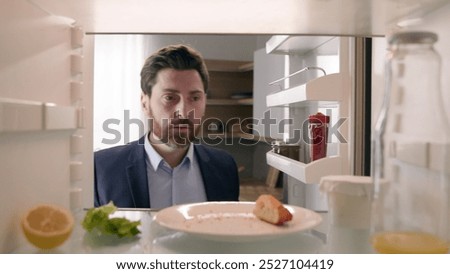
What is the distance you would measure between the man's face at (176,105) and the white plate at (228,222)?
0.48 ft

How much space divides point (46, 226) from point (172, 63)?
0.38m

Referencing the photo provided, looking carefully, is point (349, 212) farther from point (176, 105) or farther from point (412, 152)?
point (176, 105)

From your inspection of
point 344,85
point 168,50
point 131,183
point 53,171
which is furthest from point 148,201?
point 344,85

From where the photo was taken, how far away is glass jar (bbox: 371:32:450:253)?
0.59m

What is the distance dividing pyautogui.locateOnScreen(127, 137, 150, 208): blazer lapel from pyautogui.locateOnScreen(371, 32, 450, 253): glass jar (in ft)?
1.40

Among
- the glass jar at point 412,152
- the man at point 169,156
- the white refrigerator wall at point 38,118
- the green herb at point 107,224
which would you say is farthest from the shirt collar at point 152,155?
the glass jar at point 412,152

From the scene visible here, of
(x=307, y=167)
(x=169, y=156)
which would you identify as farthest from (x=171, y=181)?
(x=307, y=167)

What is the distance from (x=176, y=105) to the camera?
2.77ft

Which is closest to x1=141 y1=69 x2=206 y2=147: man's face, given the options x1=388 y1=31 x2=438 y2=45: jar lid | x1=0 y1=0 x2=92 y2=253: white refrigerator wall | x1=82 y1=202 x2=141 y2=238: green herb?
x1=0 y1=0 x2=92 y2=253: white refrigerator wall

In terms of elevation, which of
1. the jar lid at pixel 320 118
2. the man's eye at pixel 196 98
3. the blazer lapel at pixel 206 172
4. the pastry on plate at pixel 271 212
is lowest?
the pastry on plate at pixel 271 212

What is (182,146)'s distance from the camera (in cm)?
84

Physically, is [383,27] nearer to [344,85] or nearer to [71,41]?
[344,85]

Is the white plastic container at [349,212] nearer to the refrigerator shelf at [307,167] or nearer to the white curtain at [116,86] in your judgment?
the refrigerator shelf at [307,167]

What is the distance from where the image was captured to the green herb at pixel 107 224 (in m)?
0.62
